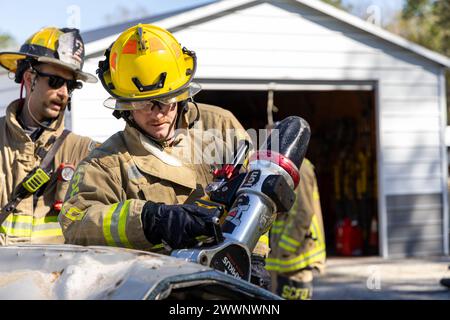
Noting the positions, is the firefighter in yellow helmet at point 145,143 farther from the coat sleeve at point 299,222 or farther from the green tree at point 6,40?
the green tree at point 6,40

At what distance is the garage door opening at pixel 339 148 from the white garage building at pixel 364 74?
201 mm

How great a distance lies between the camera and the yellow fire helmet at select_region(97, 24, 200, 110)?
9.91 ft

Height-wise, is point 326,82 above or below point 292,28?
below

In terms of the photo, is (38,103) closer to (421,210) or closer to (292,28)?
(292,28)

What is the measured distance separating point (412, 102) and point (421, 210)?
1.55 m

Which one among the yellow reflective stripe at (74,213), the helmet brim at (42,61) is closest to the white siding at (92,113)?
the helmet brim at (42,61)

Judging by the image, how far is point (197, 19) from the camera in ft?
31.6

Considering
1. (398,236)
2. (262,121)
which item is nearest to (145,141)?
(398,236)

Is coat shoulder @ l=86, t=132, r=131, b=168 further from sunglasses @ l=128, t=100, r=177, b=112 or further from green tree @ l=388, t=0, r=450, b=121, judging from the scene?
green tree @ l=388, t=0, r=450, b=121

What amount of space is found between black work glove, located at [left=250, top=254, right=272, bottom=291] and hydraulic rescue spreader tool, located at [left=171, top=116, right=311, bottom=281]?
172 millimetres

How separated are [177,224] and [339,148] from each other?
417 inches

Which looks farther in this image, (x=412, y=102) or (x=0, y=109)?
(x=412, y=102)

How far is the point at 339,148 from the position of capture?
42.3ft

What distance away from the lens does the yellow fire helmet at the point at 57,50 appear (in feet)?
14.6
